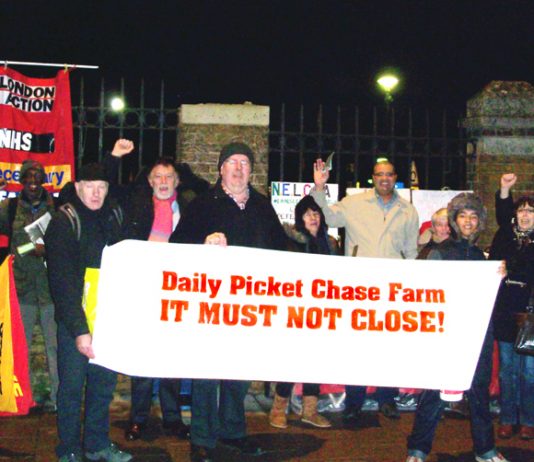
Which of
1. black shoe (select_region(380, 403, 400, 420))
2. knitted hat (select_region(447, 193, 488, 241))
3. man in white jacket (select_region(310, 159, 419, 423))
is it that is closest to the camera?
knitted hat (select_region(447, 193, 488, 241))

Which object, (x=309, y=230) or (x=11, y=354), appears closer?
(x=11, y=354)

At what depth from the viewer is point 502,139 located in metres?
8.76

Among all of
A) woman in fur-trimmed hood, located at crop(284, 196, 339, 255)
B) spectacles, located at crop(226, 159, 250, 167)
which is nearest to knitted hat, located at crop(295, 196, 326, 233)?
woman in fur-trimmed hood, located at crop(284, 196, 339, 255)

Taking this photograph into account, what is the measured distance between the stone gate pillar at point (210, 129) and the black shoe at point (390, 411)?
2644mm

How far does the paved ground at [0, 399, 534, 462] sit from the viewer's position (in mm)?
5531

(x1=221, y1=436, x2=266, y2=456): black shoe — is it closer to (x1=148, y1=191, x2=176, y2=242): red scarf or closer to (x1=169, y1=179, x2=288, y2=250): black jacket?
(x1=169, y1=179, x2=288, y2=250): black jacket

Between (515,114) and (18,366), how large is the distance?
5.86 metres

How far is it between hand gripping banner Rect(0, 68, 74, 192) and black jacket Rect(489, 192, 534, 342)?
4.22 metres

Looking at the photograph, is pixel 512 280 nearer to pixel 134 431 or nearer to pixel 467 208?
pixel 467 208

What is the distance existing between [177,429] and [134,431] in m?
0.32

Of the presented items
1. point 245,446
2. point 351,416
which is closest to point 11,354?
point 245,446

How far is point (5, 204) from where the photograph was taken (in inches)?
267

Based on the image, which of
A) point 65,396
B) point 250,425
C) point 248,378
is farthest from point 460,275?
point 65,396

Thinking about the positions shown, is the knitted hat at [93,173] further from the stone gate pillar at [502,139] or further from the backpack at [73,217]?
the stone gate pillar at [502,139]
